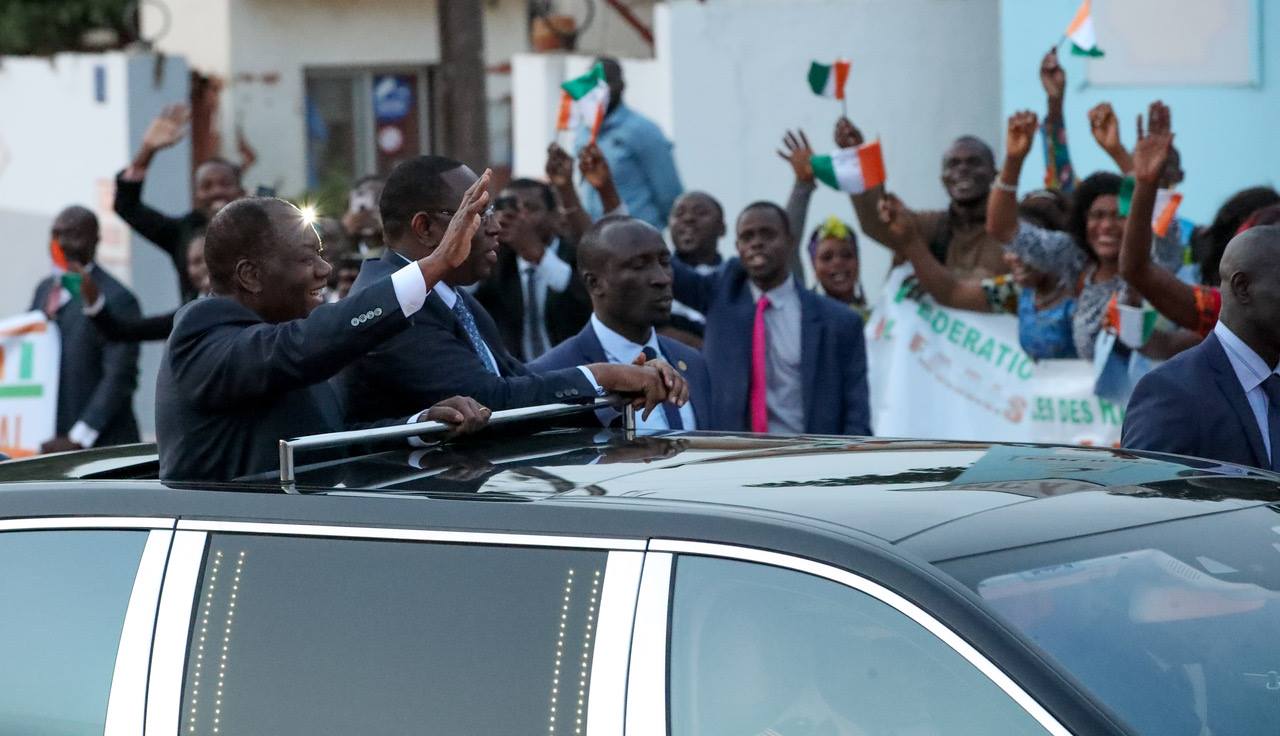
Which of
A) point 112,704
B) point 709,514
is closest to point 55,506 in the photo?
point 112,704

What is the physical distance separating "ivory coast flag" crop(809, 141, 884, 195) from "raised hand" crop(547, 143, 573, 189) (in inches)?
43.9

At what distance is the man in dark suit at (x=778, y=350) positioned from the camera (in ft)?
24.1

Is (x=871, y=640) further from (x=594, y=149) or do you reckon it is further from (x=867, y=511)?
(x=594, y=149)

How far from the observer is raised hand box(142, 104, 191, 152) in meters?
9.48

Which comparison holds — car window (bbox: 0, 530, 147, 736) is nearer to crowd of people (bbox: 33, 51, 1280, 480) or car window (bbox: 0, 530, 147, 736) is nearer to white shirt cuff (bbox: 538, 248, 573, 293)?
crowd of people (bbox: 33, 51, 1280, 480)

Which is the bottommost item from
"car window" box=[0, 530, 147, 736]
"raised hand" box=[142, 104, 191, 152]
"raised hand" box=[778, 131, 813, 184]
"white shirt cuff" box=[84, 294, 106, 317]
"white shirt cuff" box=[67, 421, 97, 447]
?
"white shirt cuff" box=[67, 421, 97, 447]

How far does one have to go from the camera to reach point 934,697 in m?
2.73

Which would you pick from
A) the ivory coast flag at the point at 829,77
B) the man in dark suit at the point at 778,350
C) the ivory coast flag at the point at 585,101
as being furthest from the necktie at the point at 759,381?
the ivory coast flag at the point at 585,101

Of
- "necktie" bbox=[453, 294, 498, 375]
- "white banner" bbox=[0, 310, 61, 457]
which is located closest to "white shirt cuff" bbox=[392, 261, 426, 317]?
"necktie" bbox=[453, 294, 498, 375]

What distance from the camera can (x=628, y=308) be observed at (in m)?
6.03

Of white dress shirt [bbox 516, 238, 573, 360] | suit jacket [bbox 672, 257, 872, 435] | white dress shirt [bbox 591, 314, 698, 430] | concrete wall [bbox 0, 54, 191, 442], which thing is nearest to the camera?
white dress shirt [bbox 591, 314, 698, 430]

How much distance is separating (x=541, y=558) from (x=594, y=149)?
566cm

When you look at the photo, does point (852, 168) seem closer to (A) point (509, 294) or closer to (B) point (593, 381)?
(A) point (509, 294)

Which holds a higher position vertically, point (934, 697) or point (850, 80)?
point (850, 80)
